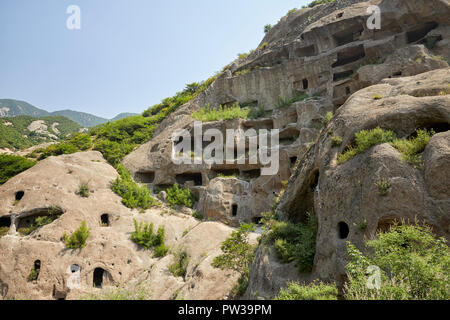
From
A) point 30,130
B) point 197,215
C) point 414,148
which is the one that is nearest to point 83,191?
point 197,215

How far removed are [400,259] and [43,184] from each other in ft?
63.3

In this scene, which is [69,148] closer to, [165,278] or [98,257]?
[98,257]

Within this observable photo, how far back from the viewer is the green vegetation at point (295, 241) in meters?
8.65

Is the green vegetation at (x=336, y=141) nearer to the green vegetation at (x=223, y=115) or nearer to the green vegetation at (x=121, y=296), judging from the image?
the green vegetation at (x=121, y=296)

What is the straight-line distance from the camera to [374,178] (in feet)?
24.0

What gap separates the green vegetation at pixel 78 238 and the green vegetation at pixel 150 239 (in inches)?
101

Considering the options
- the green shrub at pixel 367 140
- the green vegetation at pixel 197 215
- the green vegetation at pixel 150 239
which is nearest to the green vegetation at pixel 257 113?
the green vegetation at pixel 197 215

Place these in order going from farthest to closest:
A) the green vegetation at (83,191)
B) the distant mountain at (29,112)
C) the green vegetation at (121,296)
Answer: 1. the distant mountain at (29,112)
2. the green vegetation at (83,191)
3. the green vegetation at (121,296)

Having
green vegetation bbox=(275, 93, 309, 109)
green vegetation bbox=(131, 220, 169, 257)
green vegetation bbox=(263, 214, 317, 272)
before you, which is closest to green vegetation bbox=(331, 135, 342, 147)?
green vegetation bbox=(263, 214, 317, 272)

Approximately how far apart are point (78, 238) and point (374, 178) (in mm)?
15142

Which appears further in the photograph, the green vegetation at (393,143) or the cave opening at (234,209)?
the cave opening at (234,209)

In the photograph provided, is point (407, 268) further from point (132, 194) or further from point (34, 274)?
point (132, 194)

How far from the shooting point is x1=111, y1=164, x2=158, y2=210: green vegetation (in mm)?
19152

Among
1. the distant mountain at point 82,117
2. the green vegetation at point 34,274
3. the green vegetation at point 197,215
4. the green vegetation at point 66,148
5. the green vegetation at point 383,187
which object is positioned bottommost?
the green vegetation at point 34,274
